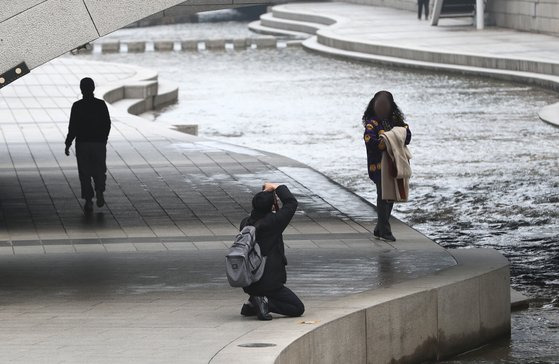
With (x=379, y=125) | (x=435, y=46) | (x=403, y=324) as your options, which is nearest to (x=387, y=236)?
(x=379, y=125)

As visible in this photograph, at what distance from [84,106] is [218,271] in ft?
13.0

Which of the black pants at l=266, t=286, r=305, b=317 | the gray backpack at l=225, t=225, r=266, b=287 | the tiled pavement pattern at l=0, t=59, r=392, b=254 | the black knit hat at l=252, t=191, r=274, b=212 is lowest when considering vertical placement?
the tiled pavement pattern at l=0, t=59, r=392, b=254

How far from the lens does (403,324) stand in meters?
10.8

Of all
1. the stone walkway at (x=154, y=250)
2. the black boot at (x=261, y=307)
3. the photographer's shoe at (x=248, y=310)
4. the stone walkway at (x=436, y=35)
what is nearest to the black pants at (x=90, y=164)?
the stone walkway at (x=154, y=250)

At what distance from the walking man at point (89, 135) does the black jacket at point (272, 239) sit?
6.00m

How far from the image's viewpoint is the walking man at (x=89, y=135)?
51.1ft

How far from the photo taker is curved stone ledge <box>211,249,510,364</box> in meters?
9.41

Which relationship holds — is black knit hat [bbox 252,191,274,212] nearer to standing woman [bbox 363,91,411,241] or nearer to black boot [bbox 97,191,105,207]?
standing woman [bbox 363,91,411,241]

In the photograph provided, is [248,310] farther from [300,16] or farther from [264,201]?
[300,16]

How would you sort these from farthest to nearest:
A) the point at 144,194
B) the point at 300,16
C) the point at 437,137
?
the point at 300,16
the point at 437,137
the point at 144,194

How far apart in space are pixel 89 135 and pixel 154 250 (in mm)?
2513

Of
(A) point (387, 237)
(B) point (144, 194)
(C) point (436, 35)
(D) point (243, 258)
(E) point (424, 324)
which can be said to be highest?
(D) point (243, 258)

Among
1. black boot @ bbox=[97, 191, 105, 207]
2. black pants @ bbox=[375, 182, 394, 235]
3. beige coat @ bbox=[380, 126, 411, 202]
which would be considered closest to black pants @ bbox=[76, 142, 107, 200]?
black boot @ bbox=[97, 191, 105, 207]

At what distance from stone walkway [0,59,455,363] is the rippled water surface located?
1268 millimetres
